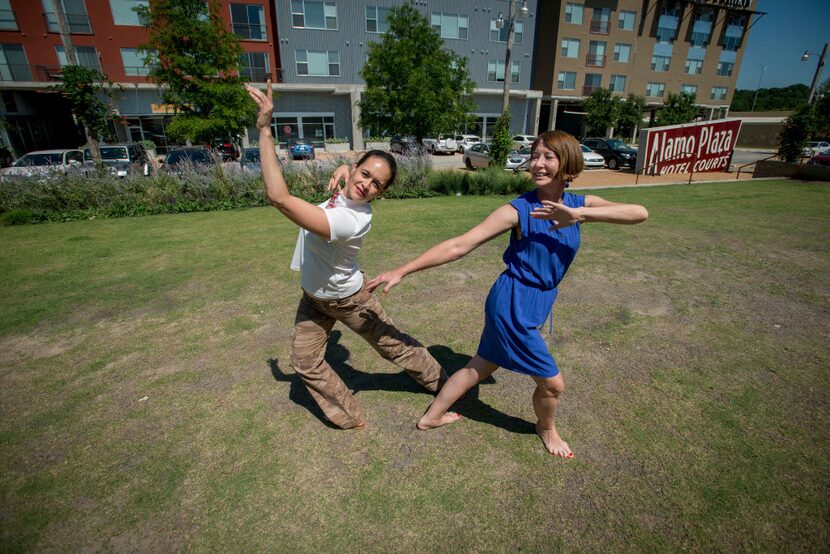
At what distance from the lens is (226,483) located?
2479 mm

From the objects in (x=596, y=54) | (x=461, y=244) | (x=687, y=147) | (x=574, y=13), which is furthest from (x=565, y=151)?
(x=596, y=54)

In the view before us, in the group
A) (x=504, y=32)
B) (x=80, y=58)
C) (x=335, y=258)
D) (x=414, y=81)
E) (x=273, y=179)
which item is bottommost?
(x=335, y=258)

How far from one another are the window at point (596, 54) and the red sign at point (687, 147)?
27.5 m

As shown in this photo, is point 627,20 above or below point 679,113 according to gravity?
above

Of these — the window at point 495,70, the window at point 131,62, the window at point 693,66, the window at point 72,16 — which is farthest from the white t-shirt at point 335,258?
the window at point 693,66

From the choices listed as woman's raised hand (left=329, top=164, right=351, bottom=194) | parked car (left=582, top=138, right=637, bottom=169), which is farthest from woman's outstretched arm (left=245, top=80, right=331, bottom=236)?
parked car (left=582, top=138, right=637, bottom=169)

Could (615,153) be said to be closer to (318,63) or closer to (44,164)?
(44,164)

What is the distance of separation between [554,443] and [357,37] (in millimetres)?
38011

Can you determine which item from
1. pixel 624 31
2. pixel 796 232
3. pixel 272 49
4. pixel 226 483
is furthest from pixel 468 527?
pixel 624 31

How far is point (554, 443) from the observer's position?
8.87ft

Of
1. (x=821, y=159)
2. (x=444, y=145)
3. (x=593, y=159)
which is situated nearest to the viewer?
(x=821, y=159)

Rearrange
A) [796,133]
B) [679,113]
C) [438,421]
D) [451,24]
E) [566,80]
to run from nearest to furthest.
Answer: [438,421], [796,133], [679,113], [451,24], [566,80]

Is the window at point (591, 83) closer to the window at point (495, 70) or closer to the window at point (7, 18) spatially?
the window at point (495, 70)

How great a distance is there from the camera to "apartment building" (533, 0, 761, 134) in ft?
133
